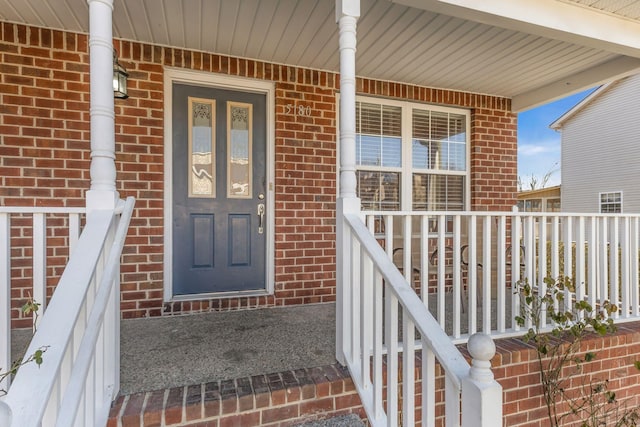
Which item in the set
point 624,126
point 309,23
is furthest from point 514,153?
point 624,126

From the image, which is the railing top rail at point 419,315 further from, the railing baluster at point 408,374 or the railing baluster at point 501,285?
the railing baluster at point 501,285

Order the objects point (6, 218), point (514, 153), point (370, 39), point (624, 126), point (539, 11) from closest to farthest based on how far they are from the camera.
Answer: point (6, 218), point (539, 11), point (370, 39), point (514, 153), point (624, 126)

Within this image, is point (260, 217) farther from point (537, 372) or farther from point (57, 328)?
point (537, 372)

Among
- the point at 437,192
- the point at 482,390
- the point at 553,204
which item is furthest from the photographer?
the point at 553,204

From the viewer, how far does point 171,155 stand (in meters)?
2.95

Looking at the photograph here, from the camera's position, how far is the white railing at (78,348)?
897 millimetres

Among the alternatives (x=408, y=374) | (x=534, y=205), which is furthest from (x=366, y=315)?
(x=534, y=205)

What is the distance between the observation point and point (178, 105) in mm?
2980

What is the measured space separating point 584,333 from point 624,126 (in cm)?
1133

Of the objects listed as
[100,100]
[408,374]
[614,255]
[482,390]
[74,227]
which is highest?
[100,100]

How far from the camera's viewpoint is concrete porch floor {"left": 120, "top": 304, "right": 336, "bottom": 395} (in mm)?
1822

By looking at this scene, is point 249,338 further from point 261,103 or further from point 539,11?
point 539,11

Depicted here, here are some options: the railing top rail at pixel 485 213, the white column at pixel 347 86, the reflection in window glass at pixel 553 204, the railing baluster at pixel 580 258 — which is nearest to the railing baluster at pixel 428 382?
the railing top rail at pixel 485 213

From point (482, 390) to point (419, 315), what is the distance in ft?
1.18
